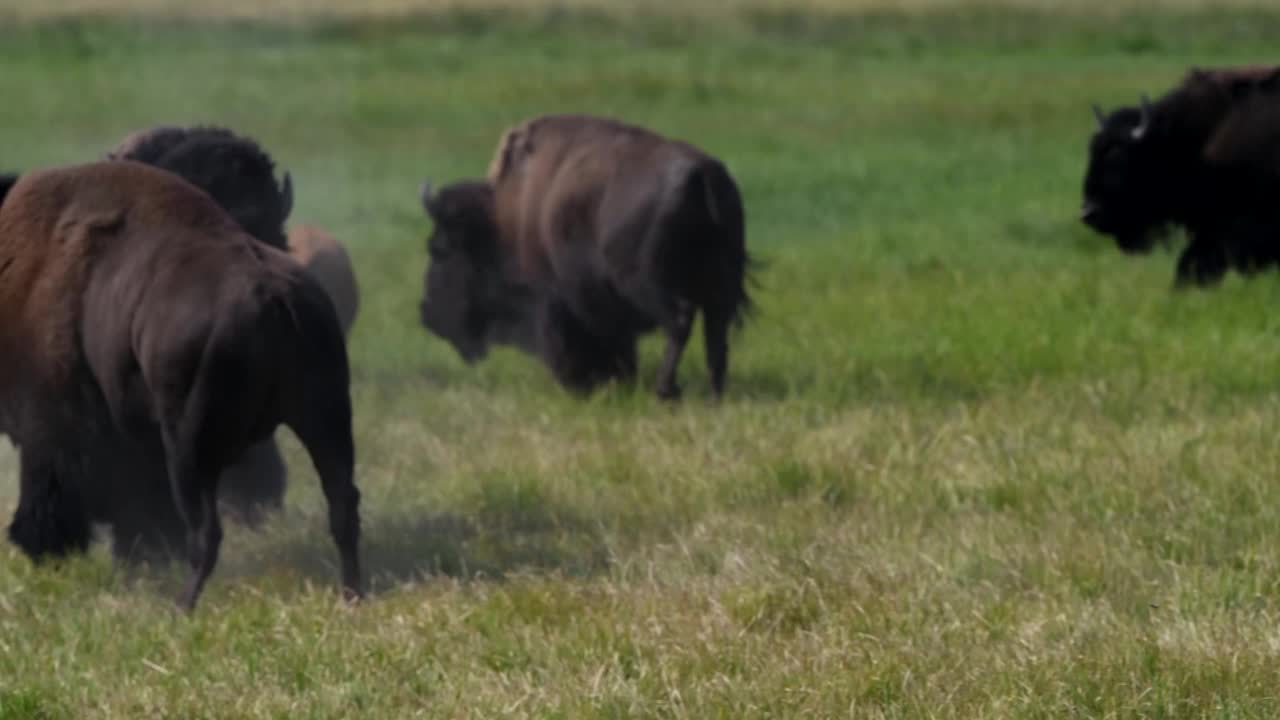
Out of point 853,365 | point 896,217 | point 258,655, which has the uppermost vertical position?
point 258,655

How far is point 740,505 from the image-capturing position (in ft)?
24.9

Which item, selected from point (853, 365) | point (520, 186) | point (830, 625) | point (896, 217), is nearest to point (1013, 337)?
point (853, 365)

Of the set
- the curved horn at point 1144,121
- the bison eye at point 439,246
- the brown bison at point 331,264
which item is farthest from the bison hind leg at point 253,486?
the curved horn at point 1144,121

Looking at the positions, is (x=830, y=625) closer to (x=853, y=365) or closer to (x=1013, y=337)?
(x=853, y=365)

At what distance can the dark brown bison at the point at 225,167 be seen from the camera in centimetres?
821

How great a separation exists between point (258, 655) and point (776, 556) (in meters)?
1.73

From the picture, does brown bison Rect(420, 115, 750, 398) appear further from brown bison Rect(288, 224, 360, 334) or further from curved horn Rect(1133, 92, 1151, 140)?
curved horn Rect(1133, 92, 1151, 140)

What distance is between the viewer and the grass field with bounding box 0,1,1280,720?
5.26 metres

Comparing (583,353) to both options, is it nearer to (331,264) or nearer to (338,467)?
(331,264)

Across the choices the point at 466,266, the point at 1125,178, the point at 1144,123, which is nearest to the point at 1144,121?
the point at 1144,123

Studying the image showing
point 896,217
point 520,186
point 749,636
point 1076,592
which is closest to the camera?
point 749,636

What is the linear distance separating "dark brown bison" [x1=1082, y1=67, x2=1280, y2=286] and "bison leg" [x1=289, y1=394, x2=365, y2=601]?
7793 millimetres

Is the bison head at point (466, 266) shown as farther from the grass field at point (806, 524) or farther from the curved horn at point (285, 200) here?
the curved horn at point (285, 200)

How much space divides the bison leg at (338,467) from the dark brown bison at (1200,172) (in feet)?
25.6
